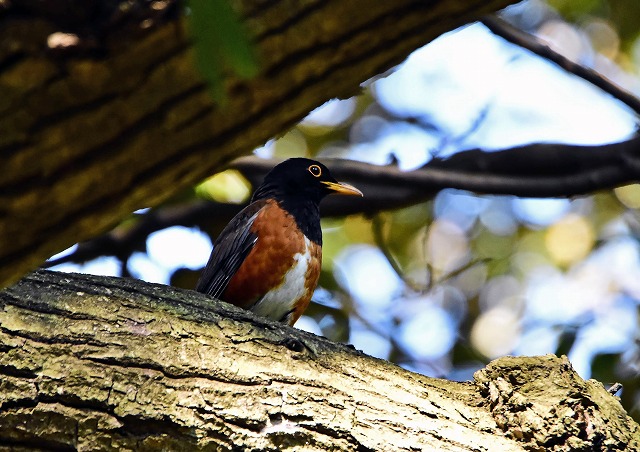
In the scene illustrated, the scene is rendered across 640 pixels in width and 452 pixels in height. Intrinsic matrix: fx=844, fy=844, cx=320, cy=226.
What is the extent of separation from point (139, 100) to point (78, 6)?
0.64 ft

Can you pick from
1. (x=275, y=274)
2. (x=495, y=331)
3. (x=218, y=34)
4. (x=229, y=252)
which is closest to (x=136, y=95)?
(x=218, y=34)

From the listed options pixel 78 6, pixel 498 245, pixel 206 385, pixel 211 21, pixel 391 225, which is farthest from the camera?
pixel 498 245

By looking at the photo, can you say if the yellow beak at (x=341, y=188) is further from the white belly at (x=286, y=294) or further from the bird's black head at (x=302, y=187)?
the white belly at (x=286, y=294)

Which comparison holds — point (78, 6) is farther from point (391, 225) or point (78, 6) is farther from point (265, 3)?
point (391, 225)

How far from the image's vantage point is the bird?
597cm

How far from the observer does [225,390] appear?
3547 mm

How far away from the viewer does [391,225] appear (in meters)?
9.45

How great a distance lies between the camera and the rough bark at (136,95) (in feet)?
4.93

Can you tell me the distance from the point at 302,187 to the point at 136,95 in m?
5.33

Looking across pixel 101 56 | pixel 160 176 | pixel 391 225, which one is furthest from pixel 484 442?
pixel 391 225

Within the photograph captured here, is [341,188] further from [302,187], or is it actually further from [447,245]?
[447,245]

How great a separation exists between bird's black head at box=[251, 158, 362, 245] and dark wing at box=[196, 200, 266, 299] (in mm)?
352

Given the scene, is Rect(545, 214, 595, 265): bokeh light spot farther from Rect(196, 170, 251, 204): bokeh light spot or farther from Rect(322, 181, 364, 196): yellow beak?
Rect(196, 170, 251, 204): bokeh light spot

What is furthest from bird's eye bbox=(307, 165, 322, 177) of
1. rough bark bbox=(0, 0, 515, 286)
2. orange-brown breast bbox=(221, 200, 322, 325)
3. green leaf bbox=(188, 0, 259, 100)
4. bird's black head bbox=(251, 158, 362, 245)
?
green leaf bbox=(188, 0, 259, 100)
